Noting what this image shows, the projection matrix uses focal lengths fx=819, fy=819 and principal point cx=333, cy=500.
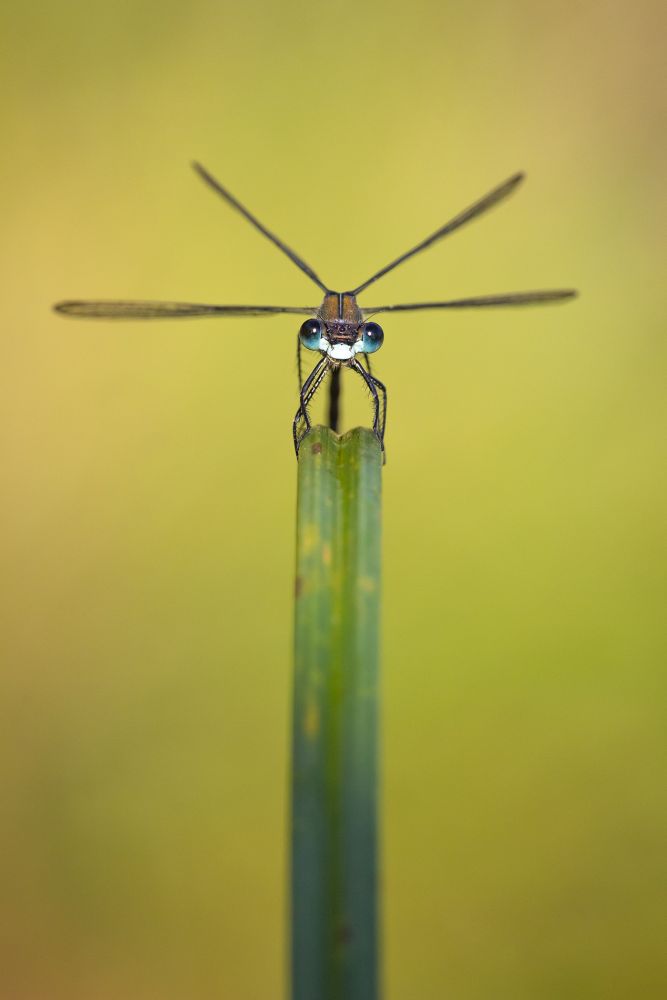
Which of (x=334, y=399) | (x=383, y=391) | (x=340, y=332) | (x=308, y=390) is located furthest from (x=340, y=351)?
(x=334, y=399)

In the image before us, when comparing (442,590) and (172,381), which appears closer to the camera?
(442,590)

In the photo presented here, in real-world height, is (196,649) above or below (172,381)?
below

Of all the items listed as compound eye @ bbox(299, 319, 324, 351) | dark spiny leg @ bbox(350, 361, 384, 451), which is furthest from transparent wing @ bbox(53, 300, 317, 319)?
dark spiny leg @ bbox(350, 361, 384, 451)

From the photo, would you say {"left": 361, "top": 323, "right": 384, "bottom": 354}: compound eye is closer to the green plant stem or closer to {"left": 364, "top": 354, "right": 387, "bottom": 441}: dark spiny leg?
{"left": 364, "top": 354, "right": 387, "bottom": 441}: dark spiny leg

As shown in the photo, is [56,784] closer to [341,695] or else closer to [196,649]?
[196,649]

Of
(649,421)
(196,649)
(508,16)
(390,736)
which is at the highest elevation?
(508,16)

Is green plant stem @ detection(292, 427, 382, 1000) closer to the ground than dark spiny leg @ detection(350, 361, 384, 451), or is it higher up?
closer to the ground

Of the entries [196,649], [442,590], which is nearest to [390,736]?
[442,590]
